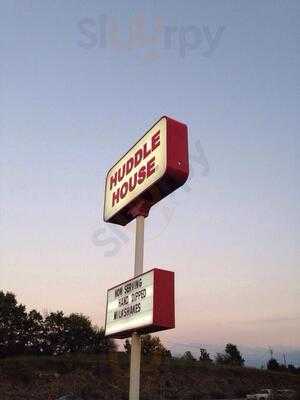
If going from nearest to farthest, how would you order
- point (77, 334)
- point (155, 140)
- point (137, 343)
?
point (137, 343)
point (155, 140)
point (77, 334)

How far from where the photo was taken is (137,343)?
34.6 feet

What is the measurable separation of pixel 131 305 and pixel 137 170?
3120mm

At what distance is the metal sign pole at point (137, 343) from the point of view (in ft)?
33.8

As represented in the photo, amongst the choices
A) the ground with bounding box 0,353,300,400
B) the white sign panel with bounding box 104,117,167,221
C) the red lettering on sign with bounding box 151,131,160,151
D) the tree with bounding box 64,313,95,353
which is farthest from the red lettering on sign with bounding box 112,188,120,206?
the tree with bounding box 64,313,95,353

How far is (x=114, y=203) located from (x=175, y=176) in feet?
9.06

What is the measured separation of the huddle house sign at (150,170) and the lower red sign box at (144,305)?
1904 millimetres

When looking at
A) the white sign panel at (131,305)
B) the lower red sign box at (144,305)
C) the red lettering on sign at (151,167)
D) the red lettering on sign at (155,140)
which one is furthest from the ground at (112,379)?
the red lettering on sign at (155,140)

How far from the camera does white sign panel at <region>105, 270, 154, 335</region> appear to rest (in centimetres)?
958

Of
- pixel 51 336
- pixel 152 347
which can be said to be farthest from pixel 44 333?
pixel 152 347

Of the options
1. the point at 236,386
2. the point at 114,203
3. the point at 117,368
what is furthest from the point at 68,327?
the point at 114,203

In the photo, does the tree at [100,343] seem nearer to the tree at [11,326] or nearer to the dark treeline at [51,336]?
the dark treeline at [51,336]

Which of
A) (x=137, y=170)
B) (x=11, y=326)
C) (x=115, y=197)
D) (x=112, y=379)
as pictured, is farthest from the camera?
(x=11, y=326)

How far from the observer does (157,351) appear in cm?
6769

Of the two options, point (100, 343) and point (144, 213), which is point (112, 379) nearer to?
point (100, 343)
